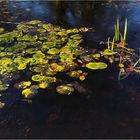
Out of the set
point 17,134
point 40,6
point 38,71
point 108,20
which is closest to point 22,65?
point 38,71

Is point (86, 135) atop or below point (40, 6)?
below

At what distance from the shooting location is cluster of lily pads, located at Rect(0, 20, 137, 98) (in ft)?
11.9

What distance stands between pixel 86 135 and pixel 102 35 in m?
2.39

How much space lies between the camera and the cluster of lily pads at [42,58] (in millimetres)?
3609

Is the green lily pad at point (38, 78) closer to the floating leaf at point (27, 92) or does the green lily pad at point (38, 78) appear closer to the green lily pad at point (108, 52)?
the floating leaf at point (27, 92)

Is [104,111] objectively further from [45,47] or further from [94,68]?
[45,47]

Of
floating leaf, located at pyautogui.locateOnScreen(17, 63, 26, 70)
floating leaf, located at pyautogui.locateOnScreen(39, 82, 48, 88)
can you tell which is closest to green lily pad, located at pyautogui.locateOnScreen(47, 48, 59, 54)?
floating leaf, located at pyautogui.locateOnScreen(17, 63, 26, 70)

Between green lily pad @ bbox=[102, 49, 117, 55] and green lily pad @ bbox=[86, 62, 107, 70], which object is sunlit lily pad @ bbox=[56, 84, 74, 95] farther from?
green lily pad @ bbox=[102, 49, 117, 55]

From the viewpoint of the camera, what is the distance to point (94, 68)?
3842mm

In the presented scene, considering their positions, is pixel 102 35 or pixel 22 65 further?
pixel 102 35

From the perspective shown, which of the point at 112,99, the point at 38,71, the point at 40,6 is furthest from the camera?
the point at 40,6

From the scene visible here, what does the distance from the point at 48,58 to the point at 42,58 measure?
84 millimetres

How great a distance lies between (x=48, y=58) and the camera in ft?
13.5

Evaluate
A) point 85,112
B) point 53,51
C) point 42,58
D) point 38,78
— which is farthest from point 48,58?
point 85,112
